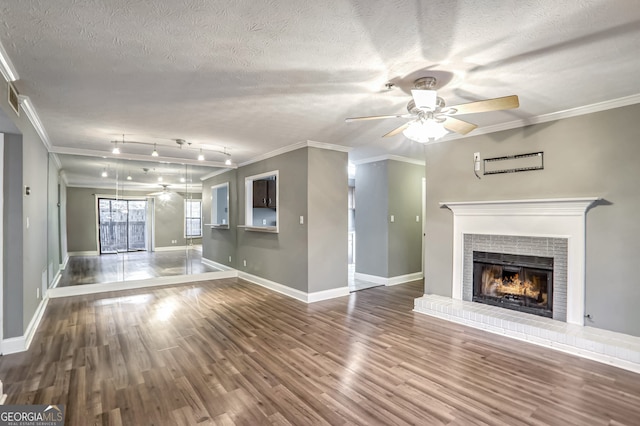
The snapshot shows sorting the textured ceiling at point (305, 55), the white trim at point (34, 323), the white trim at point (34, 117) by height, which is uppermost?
the textured ceiling at point (305, 55)

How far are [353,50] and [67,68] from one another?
2183 millimetres

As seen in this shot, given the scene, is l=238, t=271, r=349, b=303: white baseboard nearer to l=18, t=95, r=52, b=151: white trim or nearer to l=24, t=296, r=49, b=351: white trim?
l=24, t=296, r=49, b=351: white trim

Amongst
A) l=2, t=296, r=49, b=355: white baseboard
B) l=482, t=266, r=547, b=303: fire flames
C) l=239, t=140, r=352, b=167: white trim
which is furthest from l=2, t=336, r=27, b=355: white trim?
l=482, t=266, r=547, b=303: fire flames

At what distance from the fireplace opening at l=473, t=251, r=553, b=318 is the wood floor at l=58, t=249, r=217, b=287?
534 cm

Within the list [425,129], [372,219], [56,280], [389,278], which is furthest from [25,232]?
[389,278]

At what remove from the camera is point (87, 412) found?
2.14 metres

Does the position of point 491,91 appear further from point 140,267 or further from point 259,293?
point 140,267

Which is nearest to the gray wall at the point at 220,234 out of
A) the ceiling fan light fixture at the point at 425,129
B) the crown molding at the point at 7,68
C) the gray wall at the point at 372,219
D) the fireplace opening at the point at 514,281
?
the gray wall at the point at 372,219

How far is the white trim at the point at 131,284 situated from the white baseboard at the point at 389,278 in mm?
2808

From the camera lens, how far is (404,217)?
6.28 metres

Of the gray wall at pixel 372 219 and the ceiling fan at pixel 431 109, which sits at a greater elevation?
the ceiling fan at pixel 431 109

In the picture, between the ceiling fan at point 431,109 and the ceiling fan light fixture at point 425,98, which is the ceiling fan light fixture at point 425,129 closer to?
the ceiling fan at point 431,109

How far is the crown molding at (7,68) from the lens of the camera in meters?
2.14

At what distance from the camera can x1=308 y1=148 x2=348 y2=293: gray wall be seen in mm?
4930
